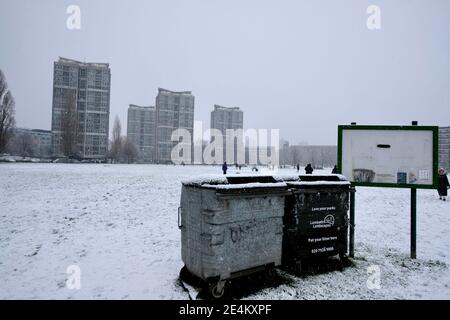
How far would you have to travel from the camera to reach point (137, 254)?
5.14m

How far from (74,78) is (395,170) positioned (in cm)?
10057

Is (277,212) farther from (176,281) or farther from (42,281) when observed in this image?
(42,281)

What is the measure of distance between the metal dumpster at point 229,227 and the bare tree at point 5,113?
46974 millimetres

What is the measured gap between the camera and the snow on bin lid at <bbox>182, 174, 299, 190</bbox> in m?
3.66

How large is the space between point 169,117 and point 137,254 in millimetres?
117252

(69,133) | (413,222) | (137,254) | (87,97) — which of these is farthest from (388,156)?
(87,97)

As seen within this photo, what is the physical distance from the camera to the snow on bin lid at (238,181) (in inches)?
144

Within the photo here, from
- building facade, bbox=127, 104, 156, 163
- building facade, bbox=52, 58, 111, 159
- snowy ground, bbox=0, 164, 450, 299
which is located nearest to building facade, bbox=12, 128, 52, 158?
building facade, bbox=52, 58, 111, 159

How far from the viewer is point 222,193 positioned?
346cm

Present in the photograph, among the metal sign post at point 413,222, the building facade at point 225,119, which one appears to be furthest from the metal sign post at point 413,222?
the building facade at point 225,119

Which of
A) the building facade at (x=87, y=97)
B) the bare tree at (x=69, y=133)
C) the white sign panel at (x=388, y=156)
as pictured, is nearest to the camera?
the white sign panel at (x=388, y=156)

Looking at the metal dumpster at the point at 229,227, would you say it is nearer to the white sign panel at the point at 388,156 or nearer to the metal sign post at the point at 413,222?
the white sign panel at the point at 388,156

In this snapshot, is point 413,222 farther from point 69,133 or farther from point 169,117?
point 169,117

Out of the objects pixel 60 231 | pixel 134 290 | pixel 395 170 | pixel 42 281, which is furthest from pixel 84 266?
pixel 395 170
